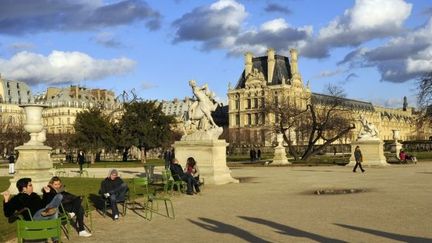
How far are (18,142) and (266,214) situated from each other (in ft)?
232

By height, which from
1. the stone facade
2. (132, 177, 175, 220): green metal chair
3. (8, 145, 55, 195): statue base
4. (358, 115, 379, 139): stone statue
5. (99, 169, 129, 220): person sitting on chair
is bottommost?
(132, 177, 175, 220): green metal chair

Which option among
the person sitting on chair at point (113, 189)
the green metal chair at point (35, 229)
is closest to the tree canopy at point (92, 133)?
the person sitting on chair at point (113, 189)

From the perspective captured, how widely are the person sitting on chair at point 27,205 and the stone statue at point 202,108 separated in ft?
42.7

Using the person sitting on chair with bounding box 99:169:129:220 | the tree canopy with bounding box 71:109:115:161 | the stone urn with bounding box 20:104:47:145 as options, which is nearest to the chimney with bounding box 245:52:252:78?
the tree canopy with bounding box 71:109:115:161

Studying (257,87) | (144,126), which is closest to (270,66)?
(257,87)

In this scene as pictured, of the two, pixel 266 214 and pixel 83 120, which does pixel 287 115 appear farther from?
pixel 266 214

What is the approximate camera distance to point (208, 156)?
886 inches

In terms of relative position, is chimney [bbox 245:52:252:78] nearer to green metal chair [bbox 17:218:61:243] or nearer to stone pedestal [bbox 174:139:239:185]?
stone pedestal [bbox 174:139:239:185]

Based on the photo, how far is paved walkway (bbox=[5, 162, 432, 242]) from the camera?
33.3 ft

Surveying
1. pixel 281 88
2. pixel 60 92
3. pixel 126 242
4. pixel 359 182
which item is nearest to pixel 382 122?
pixel 281 88

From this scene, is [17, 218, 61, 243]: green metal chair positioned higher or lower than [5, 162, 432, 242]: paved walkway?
higher

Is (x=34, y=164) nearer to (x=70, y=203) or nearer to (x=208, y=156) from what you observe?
(x=70, y=203)

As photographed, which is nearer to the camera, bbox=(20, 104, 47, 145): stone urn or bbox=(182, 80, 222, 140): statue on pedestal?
bbox=(20, 104, 47, 145): stone urn

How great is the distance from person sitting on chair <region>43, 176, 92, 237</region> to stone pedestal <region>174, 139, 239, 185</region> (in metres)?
11.1
